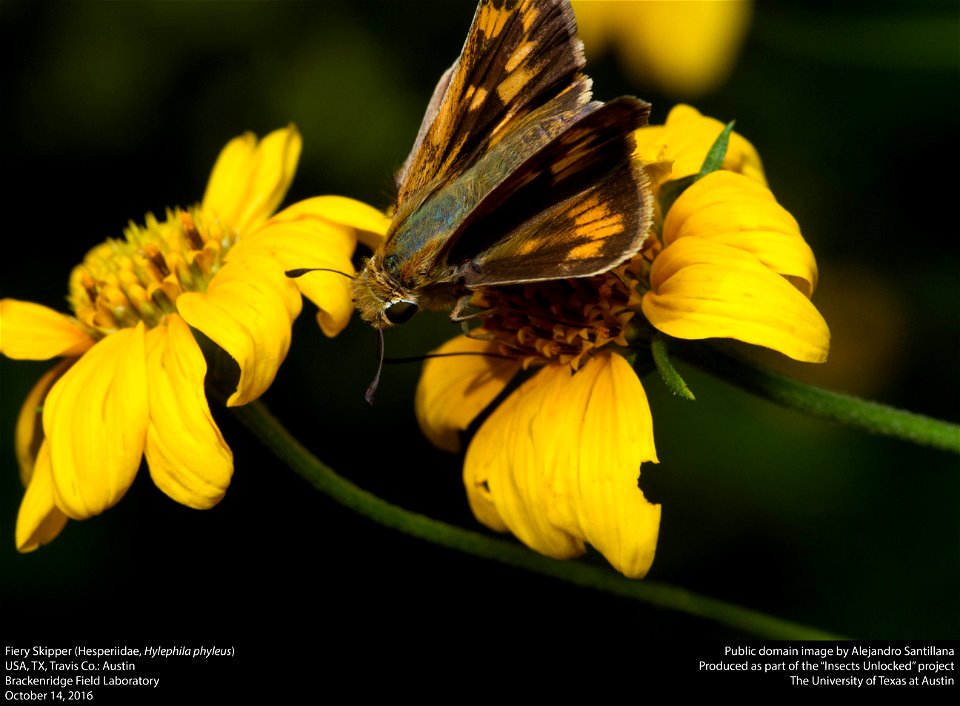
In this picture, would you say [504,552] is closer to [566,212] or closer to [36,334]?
A: [566,212]

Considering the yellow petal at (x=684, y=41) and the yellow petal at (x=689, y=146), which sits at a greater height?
the yellow petal at (x=689, y=146)

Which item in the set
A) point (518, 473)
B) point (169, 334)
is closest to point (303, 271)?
point (169, 334)

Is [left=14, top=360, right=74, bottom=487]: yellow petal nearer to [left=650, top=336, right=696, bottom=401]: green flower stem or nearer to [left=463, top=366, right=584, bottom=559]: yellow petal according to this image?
[left=463, top=366, right=584, bottom=559]: yellow petal

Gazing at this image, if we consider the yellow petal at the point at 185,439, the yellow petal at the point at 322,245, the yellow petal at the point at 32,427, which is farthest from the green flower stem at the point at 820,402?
the yellow petal at the point at 32,427

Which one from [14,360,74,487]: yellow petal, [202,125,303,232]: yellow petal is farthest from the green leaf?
[14,360,74,487]: yellow petal

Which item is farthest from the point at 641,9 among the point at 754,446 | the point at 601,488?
the point at 601,488

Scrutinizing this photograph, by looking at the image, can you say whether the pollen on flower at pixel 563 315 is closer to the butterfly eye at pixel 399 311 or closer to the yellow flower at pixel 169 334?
the butterfly eye at pixel 399 311
